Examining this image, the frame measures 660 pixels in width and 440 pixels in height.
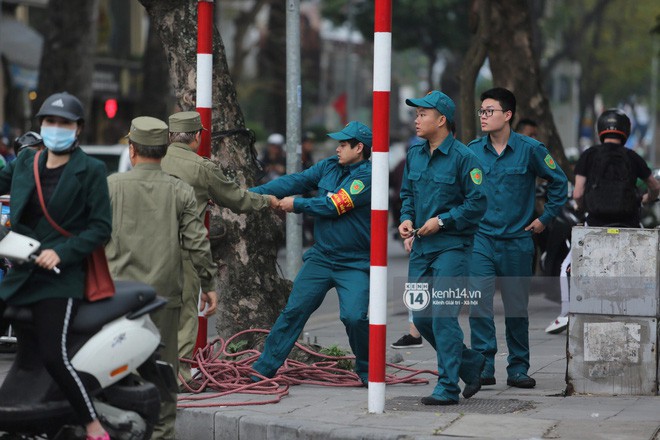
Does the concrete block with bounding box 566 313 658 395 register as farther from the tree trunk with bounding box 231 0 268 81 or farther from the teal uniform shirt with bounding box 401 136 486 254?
the tree trunk with bounding box 231 0 268 81

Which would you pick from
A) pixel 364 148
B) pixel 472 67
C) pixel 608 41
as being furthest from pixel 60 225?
pixel 608 41

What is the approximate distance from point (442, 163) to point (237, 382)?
6.35 ft

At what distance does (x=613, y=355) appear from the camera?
27.6ft

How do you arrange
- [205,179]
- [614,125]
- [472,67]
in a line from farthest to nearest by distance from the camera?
1. [472,67]
2. [614,125]
3. [205,179]

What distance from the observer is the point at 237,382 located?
28.6ft

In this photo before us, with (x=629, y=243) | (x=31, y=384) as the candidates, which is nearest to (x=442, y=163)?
(x=629, y=243)

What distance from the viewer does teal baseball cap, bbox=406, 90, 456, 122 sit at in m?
8.10

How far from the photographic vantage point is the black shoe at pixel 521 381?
889 cm

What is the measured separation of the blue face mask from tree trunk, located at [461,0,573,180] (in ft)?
31.8

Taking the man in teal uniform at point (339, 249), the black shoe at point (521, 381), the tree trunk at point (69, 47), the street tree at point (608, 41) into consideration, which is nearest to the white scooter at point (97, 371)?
the man in teal uniform at point (339, 249)

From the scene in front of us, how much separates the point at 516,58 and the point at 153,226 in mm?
9388

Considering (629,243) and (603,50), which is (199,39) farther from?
(603,50)

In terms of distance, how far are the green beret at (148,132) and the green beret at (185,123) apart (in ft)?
4.04

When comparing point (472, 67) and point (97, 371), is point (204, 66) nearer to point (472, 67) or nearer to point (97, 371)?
point (97, 371)
